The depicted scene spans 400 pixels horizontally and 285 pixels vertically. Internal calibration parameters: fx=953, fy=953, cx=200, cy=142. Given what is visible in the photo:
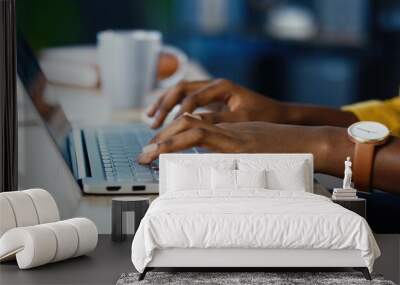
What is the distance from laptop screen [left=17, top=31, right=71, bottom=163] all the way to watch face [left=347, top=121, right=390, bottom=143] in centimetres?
145

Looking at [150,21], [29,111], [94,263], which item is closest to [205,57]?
[150,21]

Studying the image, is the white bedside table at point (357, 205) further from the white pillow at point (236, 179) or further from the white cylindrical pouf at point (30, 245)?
the white cylindrical pouf at point (30, 245)

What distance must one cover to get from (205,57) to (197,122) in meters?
0.65

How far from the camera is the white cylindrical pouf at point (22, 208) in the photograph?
4090 mm

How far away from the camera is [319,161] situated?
15.0 feet

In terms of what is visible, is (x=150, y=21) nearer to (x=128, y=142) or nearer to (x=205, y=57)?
(x=205, y=57)

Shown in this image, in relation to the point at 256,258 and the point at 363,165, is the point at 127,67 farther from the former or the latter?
the point at 256,258

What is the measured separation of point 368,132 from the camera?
4.54 metres

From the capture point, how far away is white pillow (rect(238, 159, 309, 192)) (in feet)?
14.5

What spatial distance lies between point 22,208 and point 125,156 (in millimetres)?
667

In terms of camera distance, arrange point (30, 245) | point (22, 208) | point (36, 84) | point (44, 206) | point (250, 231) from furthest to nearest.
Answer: point (36, 84) < point (44, 206) < point (22, 208) < point (30, 245) < point (250, 231)

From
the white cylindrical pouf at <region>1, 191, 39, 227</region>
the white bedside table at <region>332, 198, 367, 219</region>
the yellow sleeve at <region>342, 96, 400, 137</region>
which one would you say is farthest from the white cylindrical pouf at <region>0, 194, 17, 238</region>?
the yellow sleeve at <region>342, 96, 400, 137</region>

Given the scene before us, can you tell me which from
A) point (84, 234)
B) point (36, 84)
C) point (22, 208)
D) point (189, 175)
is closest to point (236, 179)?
point (189, 175)

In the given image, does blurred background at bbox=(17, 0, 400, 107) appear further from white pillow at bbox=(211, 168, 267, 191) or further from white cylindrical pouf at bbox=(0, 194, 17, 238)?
white cylindrical pouf at bbox=(0, 194, 17, 238)
